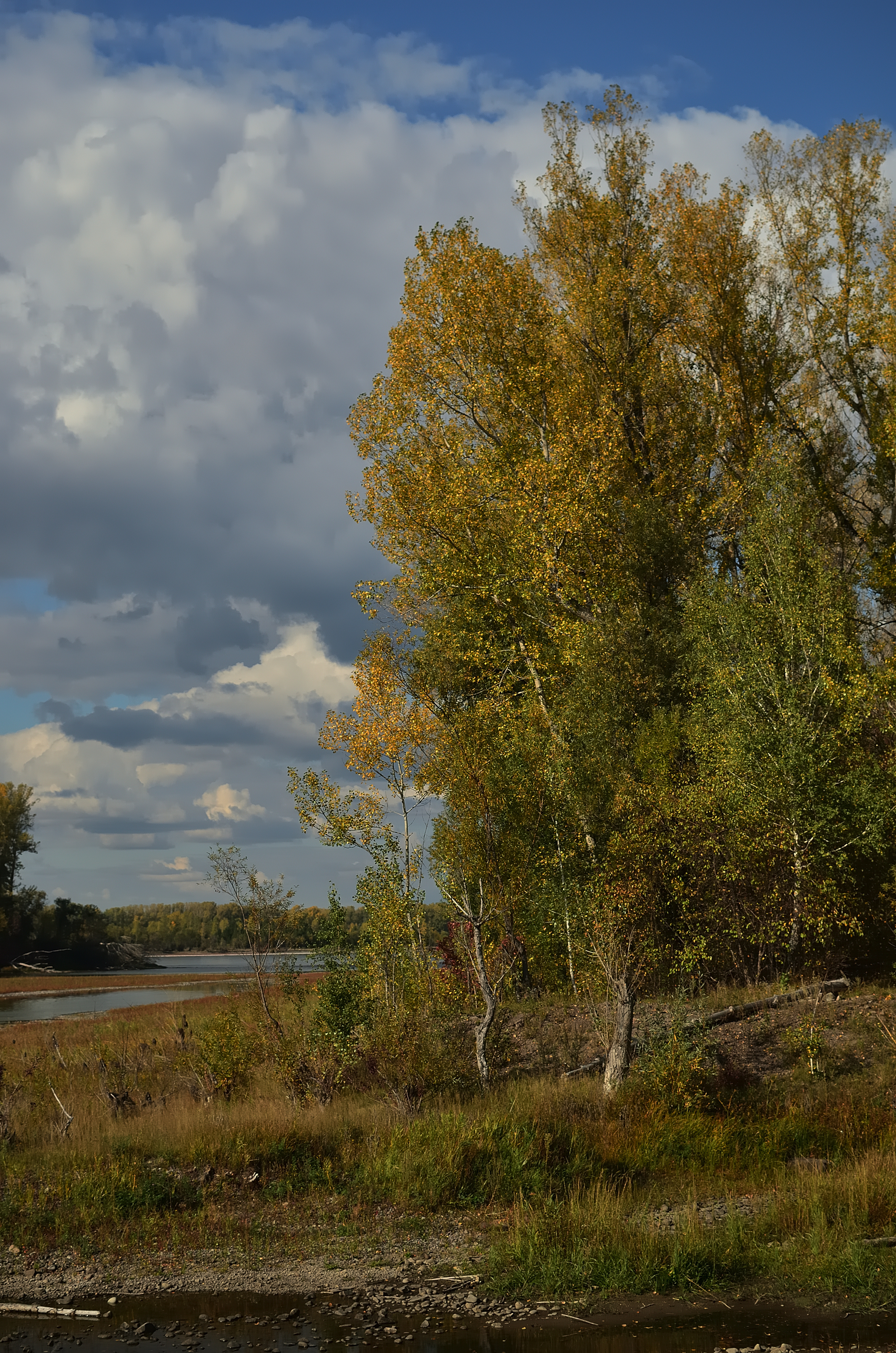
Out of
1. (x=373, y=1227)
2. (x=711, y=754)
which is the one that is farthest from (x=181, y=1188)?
(x=711, y=754)

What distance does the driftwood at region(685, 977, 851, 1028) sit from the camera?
17031 millimetres

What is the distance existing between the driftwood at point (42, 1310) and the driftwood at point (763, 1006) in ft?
34.0

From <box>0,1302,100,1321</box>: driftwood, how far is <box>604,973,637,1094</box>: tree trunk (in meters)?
7.71

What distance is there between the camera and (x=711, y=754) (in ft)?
59.1

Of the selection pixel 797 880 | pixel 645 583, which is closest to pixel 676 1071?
pixel 797 880

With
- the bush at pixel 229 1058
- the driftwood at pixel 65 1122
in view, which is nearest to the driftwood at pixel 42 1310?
the driftwood at pixel 65 1122

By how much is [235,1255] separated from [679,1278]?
180 inches

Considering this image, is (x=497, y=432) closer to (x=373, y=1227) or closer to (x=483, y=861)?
(x=483, y=861)

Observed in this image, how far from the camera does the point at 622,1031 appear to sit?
14.6 meters

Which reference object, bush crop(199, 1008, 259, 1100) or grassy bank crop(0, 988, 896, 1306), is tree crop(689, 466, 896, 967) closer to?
grassy bank crop(0, 988, 896, 1306)

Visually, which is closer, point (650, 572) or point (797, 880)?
point (797, 880)

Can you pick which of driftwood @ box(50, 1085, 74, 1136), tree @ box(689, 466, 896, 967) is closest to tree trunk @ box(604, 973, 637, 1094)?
tree @ box(689, 466, 896, 967)

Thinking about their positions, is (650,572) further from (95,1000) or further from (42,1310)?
(95,1000)

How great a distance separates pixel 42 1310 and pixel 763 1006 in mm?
12487
